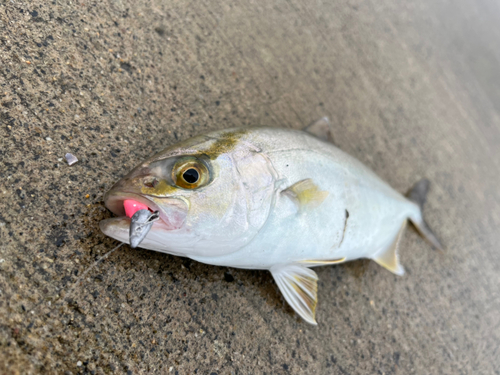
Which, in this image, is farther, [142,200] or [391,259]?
[391,259]

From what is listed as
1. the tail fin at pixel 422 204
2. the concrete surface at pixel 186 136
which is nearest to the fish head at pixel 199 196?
the concrete surface at pixel 186 136

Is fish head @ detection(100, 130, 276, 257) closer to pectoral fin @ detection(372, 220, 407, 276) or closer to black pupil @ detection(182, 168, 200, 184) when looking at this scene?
black pupil @ detection(182, 168, 200, 184)

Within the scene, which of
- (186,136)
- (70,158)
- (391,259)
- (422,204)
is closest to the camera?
(70,158)

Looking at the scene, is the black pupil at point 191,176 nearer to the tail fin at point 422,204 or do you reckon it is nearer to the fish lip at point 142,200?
the fish lip at point 142,200

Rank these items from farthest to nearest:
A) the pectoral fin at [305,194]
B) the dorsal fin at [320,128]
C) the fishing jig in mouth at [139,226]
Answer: the dorsal fin at [320,128], the pectoral fin at [305,194], the fishing jig in mouth at [139,226]

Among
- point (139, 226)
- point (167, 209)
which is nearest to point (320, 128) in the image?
point (167, 209)

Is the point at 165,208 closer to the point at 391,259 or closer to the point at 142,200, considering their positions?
the point at 142,200

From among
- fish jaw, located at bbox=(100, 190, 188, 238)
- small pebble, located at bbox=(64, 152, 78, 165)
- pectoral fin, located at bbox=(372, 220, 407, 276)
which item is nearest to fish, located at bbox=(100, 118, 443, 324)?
fish jaw, located at bbox=(100, 190, 188, 238)
